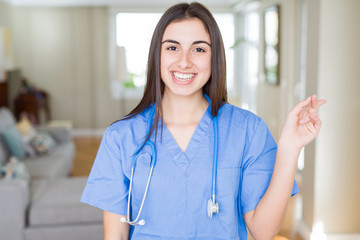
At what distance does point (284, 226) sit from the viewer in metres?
3.59

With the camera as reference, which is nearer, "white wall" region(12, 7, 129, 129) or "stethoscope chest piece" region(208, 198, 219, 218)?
"stethoscope chest piece" region(208, 198, 219, 218)

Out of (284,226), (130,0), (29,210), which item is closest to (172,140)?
(29,210)

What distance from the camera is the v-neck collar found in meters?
1.22

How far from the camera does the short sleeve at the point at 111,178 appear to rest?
124 cm

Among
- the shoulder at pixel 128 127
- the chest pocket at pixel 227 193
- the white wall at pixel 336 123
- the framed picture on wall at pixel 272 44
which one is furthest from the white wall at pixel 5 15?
the chest pocket at pixel 227 193

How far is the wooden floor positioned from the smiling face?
168cm

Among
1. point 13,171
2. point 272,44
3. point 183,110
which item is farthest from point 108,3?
point 183,110

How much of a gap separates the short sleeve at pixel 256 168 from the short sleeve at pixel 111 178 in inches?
12.6

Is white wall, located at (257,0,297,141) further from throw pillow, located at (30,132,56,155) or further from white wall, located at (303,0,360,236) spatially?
throw pillow, located at (30,132,56,155)

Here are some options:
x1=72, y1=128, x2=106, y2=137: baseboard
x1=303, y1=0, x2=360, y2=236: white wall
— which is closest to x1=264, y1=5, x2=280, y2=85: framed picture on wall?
x1=303, y1=0, x2=360, y2=236: white wall

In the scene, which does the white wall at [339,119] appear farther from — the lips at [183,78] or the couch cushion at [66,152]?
the couch cushion at [66,152]

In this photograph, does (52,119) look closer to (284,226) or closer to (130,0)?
(130,0)

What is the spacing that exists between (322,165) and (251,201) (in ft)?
6.66

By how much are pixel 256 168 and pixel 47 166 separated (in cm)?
319
